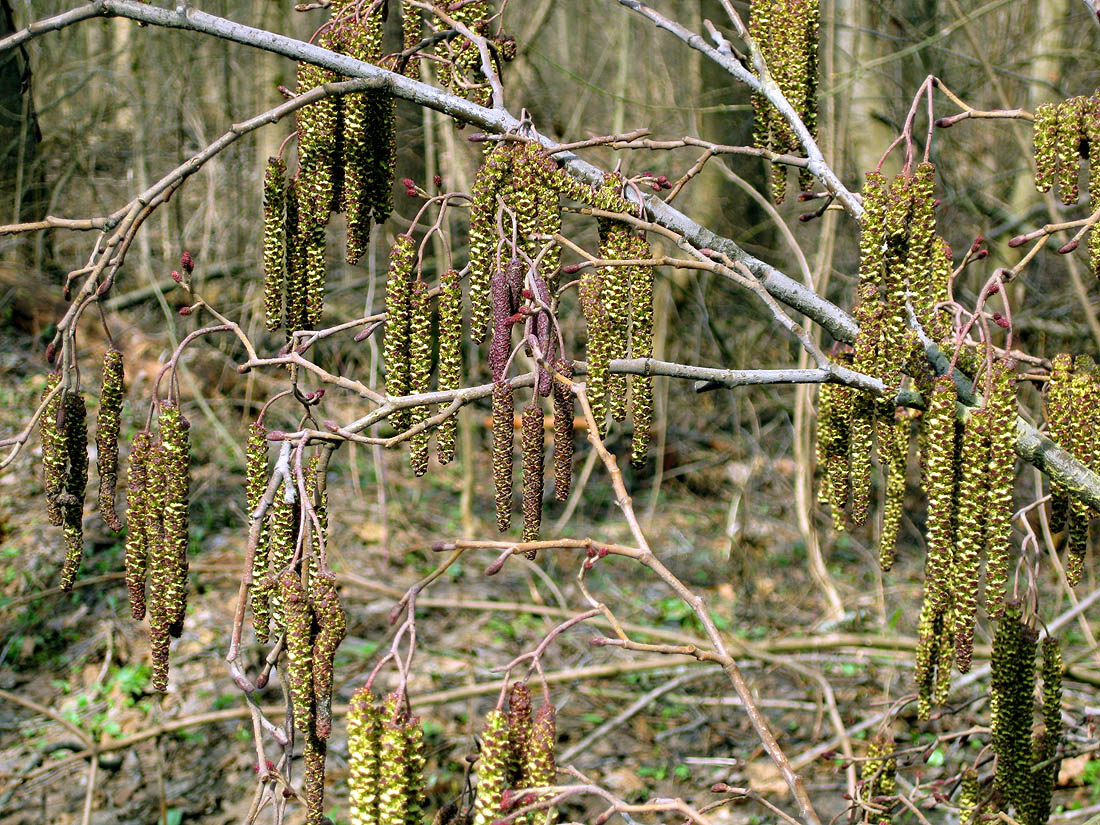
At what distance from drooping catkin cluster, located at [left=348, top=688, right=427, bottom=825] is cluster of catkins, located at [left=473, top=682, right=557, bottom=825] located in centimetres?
9

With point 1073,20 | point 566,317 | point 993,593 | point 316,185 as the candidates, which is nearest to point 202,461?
point 566,317

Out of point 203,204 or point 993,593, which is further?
point 203,204

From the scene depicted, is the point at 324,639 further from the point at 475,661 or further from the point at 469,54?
the point at 475,661

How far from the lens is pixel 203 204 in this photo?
7805 millimetres

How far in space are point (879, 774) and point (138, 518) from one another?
2.17m

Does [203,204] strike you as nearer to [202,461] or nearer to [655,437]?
[202,461]

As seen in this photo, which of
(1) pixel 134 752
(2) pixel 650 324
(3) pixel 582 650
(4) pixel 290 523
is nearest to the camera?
(4) pixel 290 523

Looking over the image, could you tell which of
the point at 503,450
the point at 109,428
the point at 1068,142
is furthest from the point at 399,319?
the point at 1068,142

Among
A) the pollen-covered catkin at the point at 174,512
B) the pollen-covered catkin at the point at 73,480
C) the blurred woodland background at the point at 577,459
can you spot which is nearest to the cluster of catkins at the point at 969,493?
the pollen-covered catkin at the point at 174,512

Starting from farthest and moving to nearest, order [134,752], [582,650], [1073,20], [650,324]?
1. [1073,20]
2. [582,650]
3. [134,752]
4. [650,324]

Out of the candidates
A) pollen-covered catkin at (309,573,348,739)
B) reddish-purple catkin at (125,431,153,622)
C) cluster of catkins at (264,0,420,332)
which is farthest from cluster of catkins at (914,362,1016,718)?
reddish-purple catkin at (125,431,153,622)

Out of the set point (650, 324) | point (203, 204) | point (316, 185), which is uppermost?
point (203, 204)

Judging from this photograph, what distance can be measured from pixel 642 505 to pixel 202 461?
11.0 feet

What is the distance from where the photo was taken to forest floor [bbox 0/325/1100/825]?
200 inches
